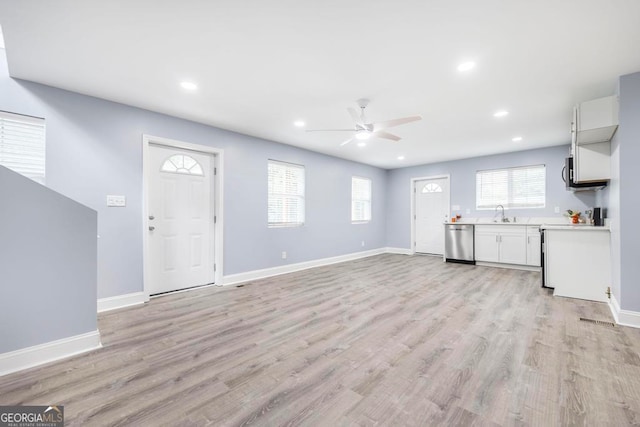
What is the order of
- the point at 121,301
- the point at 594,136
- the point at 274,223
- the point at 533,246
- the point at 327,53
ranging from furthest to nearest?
the point at 533,246, the point at 274,223, the point at 121,301, the point at 594,136, the point at 327,53

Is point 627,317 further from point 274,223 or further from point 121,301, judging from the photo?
point 121,301

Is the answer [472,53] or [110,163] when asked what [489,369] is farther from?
[110,163]

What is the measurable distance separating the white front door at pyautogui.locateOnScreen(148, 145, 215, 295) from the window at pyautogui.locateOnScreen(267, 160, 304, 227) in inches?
47.6

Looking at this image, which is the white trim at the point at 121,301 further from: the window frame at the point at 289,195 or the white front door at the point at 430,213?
the white front door at the point at 430,213

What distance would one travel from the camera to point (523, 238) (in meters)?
5.61

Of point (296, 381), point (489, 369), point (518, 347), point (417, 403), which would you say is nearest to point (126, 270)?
point (296, 381)

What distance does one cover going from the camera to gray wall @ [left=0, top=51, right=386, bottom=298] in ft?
9.96

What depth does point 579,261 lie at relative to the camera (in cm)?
370

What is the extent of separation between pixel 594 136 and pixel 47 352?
19.7 feet

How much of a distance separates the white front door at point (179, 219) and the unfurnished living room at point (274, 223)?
3 centimetres

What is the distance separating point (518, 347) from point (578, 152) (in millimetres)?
2894

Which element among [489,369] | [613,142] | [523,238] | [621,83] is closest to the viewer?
[489,369]

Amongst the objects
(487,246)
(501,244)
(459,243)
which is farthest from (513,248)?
(459,243)

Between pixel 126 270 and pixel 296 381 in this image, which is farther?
pixel 126 270
